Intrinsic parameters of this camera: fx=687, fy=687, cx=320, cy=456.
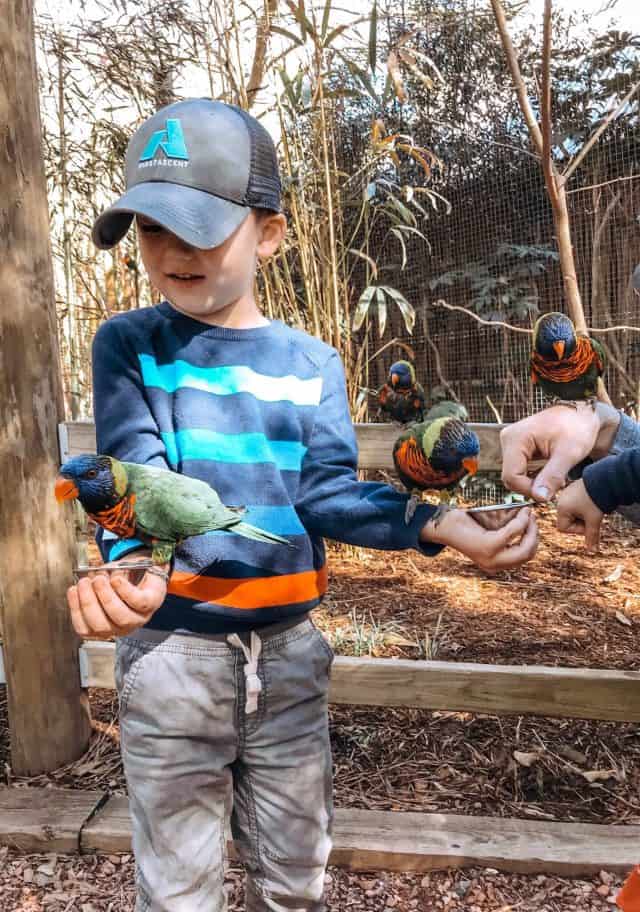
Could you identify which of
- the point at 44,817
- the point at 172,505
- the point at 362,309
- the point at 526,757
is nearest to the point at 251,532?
the point at 172,505

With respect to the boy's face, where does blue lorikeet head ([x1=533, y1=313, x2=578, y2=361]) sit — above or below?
below

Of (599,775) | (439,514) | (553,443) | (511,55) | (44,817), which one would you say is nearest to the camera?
(439,514)

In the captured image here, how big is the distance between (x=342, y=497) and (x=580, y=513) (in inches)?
14.0

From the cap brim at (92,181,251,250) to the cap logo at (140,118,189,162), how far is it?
0.04 m

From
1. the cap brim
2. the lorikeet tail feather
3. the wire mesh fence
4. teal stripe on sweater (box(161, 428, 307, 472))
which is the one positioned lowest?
the lorikeet tail feather

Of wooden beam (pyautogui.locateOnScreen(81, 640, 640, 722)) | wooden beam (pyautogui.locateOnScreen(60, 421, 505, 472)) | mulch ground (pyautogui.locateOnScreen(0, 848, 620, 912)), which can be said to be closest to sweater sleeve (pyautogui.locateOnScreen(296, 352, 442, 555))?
wooden beam (pyautogui.locateOnScreen(60, 421, 505, 472))

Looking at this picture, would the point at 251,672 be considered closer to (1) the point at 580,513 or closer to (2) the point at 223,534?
(2) the point at 223,534

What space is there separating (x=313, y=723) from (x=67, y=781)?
1.18 m

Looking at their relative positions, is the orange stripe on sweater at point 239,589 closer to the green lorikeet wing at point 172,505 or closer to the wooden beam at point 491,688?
the green lorikeet wing at point 172,505

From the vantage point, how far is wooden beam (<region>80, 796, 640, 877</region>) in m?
1.57

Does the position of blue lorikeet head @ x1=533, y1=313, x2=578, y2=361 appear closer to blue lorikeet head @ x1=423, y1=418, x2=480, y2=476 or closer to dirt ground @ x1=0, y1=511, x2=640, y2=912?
blue lorikeet head @ x1=423, y1=418, x2=480, y2=476

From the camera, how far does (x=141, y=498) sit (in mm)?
828

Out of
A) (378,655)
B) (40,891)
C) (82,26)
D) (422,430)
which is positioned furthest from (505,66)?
(40,891)

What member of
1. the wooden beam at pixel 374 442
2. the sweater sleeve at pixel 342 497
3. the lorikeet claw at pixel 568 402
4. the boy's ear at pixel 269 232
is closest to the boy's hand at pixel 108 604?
the sweater sleeve at pixel 342 497
